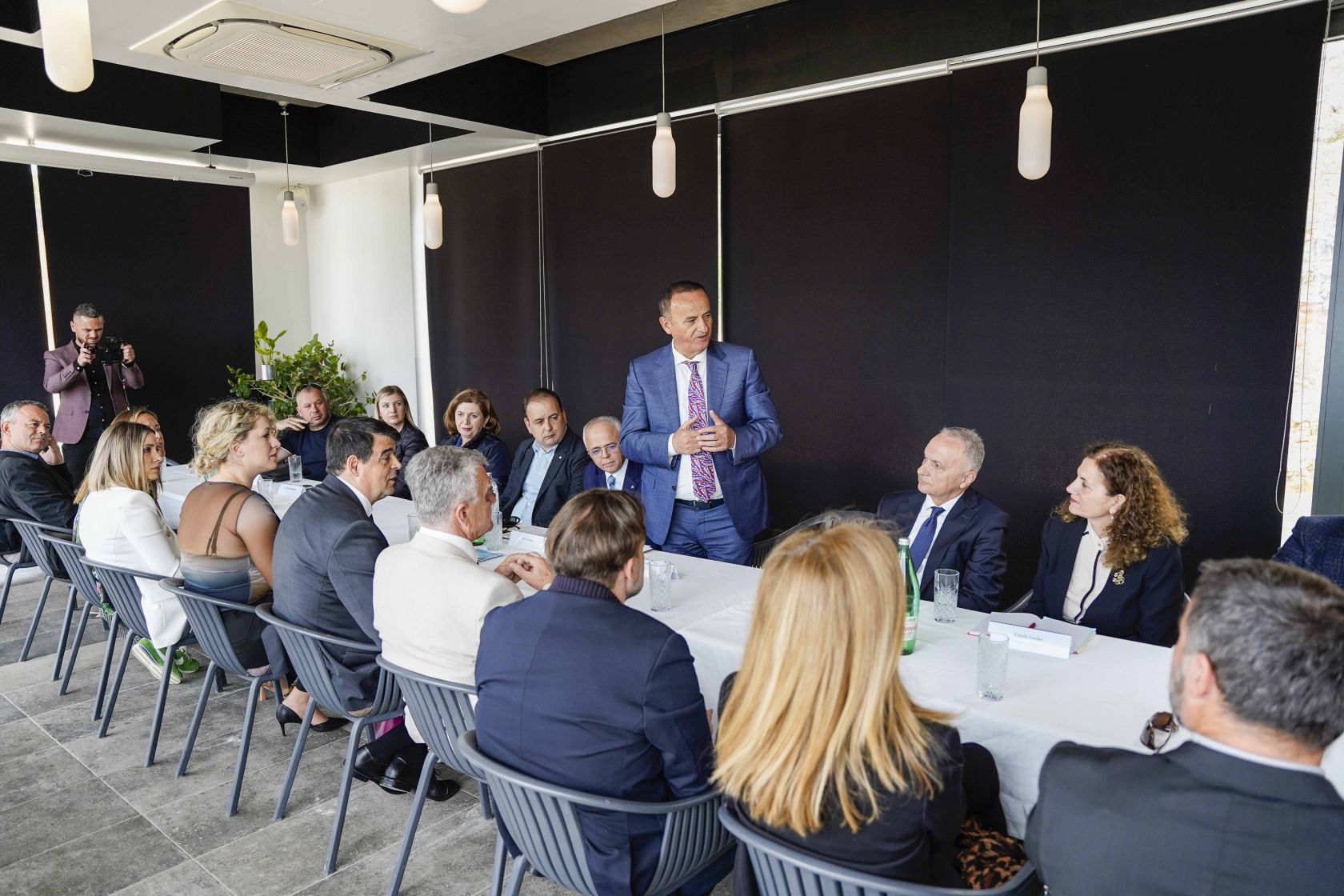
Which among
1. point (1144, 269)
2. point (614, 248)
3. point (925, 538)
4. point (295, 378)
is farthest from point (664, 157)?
point (295, 378)

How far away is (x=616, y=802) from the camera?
5.66 ft

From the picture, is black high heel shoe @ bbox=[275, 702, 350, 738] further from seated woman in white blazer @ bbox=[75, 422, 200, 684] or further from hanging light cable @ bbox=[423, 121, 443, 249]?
hanging light cable @ bbox=[423, 121, 443, 249]

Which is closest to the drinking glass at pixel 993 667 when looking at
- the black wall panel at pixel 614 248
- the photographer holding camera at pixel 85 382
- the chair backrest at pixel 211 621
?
the chair backrest at pixel 211 621

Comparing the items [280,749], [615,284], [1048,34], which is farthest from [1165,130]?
[280,749]

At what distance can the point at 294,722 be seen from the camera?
3.68m

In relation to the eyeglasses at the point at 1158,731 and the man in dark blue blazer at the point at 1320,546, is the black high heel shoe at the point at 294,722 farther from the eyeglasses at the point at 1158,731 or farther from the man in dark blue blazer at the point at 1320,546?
the man in dark blue blazer at the point at 1320,546

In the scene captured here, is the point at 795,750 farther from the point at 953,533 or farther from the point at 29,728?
the point at 29,728

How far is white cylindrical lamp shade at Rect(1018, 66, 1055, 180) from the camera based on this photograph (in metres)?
3.10

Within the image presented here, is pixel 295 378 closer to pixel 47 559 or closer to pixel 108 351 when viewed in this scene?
pixel 108 351

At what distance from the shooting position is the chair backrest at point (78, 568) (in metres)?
3.72

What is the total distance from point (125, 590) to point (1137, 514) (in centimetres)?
342

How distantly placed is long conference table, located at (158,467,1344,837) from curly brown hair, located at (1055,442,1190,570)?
19.0 inches

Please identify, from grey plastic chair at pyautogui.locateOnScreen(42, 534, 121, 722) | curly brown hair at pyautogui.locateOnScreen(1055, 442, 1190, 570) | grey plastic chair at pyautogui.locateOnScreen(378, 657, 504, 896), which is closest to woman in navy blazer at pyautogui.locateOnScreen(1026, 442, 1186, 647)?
curly brown hair at pyautogui.locateOnScreen(1055, 442, 1190, 570)

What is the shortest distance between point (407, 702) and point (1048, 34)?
390 cm
